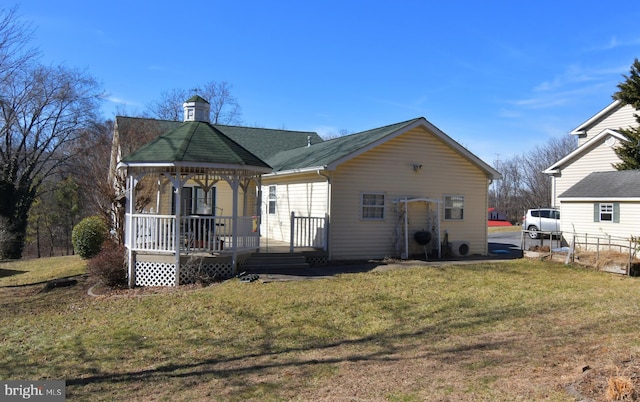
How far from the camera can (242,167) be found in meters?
12.9

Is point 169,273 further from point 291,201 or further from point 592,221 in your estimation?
point 592,221

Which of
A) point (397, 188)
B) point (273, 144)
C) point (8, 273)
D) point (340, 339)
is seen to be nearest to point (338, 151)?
point (397, 188)

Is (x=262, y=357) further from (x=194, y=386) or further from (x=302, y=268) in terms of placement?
(x=302, y=268)

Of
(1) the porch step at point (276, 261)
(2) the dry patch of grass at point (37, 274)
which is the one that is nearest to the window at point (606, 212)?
(1) the porch step at point (276, 261)

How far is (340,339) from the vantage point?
7.58m

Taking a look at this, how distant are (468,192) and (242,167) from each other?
9.15 metres

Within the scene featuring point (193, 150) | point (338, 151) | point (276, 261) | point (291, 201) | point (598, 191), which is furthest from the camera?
point (598, 191)

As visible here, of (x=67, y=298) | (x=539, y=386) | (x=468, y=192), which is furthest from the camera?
(x=468, y=192)

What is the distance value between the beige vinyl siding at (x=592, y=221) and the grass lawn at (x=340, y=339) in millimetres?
5477

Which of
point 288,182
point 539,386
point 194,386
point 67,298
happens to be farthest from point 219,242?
point 539,386

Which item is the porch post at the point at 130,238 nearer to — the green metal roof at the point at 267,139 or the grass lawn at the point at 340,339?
the grass lawn at the point at 340,339

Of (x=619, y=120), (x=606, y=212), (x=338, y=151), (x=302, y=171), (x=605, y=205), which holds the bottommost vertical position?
(x=606, y=212)

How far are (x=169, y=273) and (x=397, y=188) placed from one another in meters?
8.14

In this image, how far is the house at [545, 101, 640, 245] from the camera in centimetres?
1708
